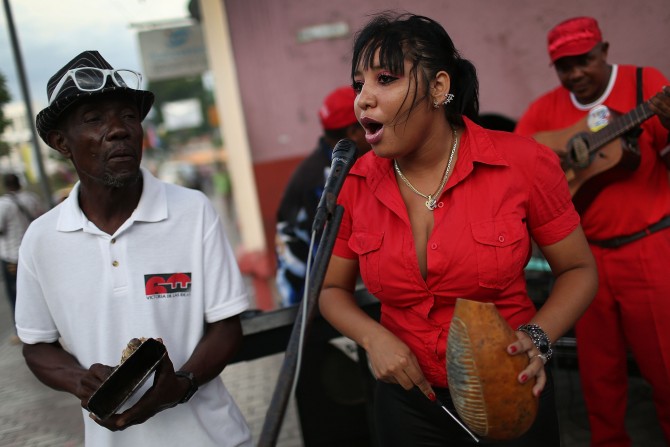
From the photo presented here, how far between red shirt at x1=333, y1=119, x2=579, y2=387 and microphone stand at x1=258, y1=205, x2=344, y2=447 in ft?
1.16

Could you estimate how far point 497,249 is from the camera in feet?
5.71

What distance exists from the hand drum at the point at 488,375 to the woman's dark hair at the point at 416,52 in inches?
25.2

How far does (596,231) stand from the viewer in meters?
3.02

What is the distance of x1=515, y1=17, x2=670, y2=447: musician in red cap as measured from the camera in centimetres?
291

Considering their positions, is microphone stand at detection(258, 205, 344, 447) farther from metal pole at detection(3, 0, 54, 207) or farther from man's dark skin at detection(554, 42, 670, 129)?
metal pole at detection(3, 0, 54, 207)

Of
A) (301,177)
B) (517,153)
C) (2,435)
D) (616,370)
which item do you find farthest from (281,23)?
(517,153)

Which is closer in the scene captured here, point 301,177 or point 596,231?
point 596,231

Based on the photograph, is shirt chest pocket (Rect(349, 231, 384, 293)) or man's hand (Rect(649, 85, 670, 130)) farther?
man's hand (Rect(649, 85, 670, 130))

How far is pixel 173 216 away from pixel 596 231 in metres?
2.08

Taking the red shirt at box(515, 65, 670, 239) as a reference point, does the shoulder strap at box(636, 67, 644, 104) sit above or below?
above

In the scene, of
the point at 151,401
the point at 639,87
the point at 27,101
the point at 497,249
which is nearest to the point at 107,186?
the point at 151,401

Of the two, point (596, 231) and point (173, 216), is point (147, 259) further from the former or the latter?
point (596, 231)

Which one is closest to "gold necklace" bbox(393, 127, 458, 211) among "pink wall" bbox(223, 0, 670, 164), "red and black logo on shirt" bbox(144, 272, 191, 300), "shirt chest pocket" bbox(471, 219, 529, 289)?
"shirt chest pocket" bbox(471, 219, 529, 289)

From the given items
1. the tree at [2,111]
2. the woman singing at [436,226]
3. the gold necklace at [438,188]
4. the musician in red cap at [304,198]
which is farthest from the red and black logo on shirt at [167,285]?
the tree at [2,111]
